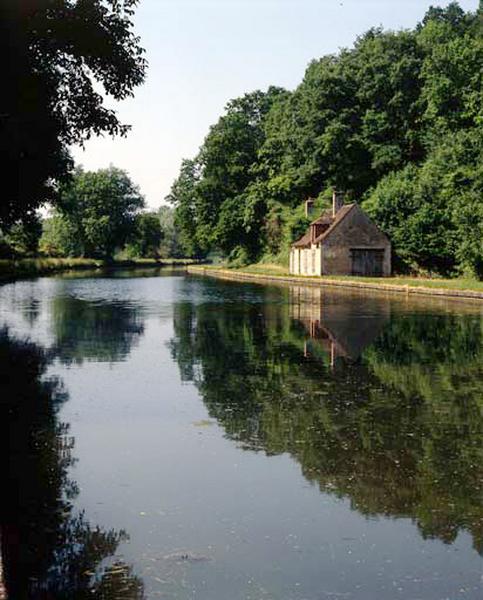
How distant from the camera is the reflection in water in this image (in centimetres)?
881

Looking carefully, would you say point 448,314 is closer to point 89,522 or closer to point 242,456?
point 242,456

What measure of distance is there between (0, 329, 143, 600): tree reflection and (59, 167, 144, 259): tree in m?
134

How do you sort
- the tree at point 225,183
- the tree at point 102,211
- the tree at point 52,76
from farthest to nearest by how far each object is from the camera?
the tree at point 102,211, the tree at point 225,183, the tree at point 52,76

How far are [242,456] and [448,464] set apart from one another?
8.65 ft

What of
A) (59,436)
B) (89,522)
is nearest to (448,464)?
(89,522)

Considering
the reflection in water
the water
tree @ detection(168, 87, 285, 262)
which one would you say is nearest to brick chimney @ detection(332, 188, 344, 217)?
tree @ detection(168, 87, 285, 262)

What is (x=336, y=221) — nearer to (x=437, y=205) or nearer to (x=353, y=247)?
(x=353, y=247)

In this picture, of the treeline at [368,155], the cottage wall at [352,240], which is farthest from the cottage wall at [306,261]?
the treeline at [368,155]

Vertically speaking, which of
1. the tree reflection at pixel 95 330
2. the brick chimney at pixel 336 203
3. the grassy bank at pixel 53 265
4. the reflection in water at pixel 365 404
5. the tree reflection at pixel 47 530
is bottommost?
the tree reflection at pixel 95 330

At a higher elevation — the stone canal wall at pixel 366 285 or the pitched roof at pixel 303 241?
the pitched roof at pixel 303 241

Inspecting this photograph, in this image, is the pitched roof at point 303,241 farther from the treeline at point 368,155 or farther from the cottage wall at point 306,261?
the treeline at point 368,155

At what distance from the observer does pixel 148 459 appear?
1016 cm

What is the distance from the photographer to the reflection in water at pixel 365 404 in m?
8.81

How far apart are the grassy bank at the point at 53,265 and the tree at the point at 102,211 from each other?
5.39m
